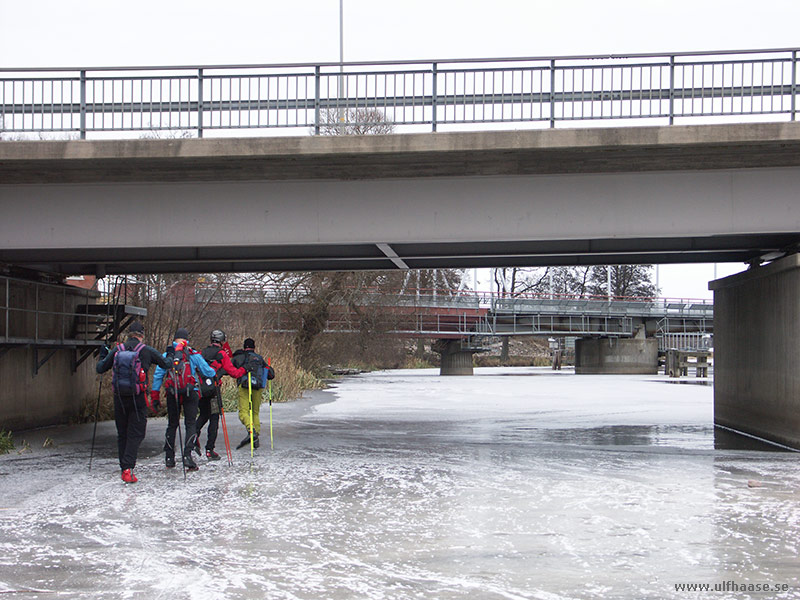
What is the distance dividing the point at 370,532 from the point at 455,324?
4335 cm

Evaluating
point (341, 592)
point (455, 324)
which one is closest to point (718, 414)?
point (341, 592)

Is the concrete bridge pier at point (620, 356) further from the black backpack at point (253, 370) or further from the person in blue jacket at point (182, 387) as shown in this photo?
the person in blue jacket at point (182, 387)

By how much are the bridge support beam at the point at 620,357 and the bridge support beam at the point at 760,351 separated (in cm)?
3817

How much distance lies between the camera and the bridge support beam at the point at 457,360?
52.6 metres

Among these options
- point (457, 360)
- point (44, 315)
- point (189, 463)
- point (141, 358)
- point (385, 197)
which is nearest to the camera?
point (141, 358)

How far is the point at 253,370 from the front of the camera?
1329cm

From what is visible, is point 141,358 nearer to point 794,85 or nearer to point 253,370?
point 253,370

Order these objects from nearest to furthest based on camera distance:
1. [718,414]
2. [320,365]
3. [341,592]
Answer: [341,592] → [718,414] → [320,365]

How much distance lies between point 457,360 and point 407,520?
4457 cm

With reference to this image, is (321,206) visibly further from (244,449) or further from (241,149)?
(244,449)

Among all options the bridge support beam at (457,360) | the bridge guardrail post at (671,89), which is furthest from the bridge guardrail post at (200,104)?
the bridge support beam at (457,360)

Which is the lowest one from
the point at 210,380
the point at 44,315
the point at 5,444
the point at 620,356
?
the point at 5,444

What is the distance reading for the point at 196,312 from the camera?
2622 centimetres

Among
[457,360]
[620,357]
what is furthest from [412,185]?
[620,357]
